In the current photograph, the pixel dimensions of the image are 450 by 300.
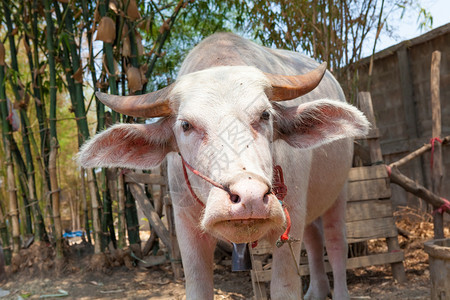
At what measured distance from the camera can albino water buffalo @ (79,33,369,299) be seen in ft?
5.67

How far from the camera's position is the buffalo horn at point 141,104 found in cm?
216

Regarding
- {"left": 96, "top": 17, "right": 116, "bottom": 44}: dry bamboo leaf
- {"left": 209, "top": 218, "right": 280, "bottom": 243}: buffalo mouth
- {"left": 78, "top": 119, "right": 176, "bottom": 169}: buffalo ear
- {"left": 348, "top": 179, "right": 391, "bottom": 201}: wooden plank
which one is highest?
{"left": 96, "top": 17, "right": 116, "bottom": 44}: dry bamboo leaf

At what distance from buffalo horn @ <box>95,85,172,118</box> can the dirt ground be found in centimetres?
221

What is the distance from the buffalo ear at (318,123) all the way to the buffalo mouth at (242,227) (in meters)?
0.69

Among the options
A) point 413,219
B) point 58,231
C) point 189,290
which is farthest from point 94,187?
point 413,219

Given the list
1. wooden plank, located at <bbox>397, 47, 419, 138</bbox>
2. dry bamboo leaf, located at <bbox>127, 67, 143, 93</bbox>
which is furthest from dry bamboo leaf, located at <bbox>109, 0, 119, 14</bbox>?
wooden plank, located at <bbox>397, 47, 419, 138</bbox>

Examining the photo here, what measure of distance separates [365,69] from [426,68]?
927 millimetres

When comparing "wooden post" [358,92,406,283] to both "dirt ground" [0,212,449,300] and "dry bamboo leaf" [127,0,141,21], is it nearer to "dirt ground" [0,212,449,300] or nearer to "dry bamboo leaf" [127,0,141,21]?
"dirt ground" [0,212,449,300]

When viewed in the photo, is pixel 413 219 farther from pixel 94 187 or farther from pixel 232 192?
pixel 232 192

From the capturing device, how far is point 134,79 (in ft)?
14.6

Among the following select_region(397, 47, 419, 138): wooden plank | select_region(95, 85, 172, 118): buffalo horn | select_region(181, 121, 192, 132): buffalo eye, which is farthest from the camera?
select_region(397, 47, 419, 138): wooden plank

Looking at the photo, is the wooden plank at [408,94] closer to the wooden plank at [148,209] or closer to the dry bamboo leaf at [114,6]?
the wooden plank at [148,209]

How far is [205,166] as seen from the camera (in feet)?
6.29

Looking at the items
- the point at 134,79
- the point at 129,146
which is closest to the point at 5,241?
the point at 134,79
